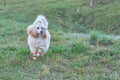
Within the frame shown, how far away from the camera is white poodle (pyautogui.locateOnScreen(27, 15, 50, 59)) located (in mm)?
8406

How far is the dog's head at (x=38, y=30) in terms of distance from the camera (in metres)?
8.38

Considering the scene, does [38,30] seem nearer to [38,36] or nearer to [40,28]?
[40,28]

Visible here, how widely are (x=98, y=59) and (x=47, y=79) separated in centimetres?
196

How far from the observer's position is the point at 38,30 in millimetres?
8367

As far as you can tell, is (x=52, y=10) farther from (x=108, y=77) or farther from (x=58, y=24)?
(x=108, y=77)

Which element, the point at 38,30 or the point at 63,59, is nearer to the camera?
the point at 38,30

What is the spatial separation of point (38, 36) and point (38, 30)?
0.89 feet

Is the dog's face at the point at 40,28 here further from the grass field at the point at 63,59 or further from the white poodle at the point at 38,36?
the grass field at the point at 63,59

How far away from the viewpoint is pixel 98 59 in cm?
877

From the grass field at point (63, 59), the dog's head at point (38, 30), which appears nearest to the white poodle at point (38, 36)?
the dog's head at point (38, 30)

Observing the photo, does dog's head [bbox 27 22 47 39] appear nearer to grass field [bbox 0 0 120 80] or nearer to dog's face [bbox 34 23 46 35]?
dog's face [bbox 34 23 46 35]

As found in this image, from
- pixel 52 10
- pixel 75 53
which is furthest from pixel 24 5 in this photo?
pixel 75 53

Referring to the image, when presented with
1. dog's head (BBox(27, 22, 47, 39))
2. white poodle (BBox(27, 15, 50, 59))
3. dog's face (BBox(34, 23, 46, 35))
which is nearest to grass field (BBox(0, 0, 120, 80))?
white poodle (BBox(27, 15, 50, 59))

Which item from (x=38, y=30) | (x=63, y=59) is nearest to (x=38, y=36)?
(x=38, y=30)
